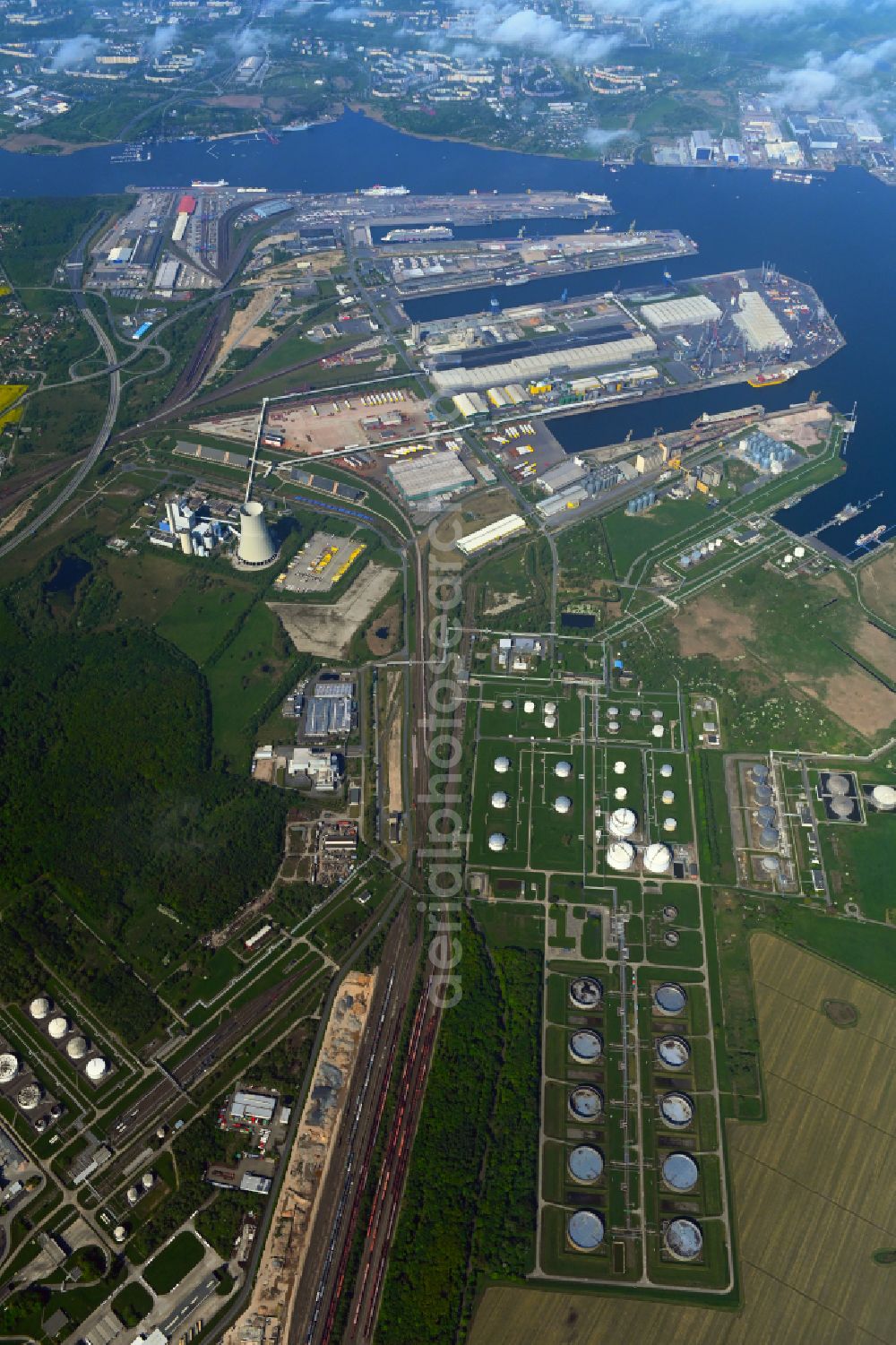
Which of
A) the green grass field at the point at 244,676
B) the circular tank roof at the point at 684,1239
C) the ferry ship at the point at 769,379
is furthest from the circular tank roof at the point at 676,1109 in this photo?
the ferry ship at the point at 769,379

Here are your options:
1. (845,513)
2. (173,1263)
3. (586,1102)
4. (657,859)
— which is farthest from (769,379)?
(173,1263)

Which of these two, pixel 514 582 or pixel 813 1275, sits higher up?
pixel 514 582

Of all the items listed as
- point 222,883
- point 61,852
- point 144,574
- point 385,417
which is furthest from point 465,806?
point 385,417

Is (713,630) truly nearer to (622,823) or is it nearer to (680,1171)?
(622,823)

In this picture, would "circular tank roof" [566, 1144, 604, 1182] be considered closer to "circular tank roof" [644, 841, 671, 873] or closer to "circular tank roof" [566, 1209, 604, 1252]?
"circular tank roof" [566, 1209, 604, 1252]

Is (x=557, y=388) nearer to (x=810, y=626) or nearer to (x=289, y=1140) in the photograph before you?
(x=810, y=626)

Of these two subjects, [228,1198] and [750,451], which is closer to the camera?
[228,1198]
